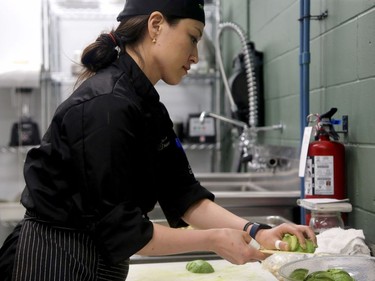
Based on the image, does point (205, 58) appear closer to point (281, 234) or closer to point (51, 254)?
point (281, 234)

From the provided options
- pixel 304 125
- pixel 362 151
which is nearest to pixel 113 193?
pixel 362 151

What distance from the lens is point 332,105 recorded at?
1.99 metres

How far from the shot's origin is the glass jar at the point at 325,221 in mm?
1679

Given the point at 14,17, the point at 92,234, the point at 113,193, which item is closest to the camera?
the point at 113,193

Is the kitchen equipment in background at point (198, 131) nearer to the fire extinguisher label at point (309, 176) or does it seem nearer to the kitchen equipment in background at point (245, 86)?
the kitchen equipment in background at point (245, 86)

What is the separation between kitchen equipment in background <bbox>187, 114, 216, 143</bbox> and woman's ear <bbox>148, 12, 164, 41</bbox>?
118 inches

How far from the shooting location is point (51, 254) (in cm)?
124

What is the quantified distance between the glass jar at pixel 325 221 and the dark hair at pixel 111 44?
821mm

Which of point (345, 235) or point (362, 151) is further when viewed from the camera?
point (362, 151)

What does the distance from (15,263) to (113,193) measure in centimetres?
34

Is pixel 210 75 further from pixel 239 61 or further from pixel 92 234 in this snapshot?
pixel 92 234

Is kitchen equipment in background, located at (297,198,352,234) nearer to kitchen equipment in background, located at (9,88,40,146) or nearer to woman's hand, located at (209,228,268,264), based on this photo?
woman's hand, located at (209,228,268,264)

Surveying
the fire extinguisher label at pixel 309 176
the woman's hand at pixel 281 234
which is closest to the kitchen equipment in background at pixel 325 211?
the fire extinguisher label at pixel 309 176

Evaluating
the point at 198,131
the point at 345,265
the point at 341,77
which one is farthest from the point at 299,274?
the point at 198,131
